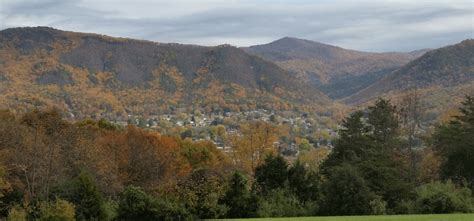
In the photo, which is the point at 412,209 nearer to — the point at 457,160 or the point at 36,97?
the point at 457,160

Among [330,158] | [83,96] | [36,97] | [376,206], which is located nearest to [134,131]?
[330,158]

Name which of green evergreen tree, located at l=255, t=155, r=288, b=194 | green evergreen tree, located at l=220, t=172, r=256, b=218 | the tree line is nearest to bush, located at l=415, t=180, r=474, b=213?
the tree line

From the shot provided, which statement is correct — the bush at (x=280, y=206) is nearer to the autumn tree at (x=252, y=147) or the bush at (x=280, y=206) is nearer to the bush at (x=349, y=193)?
the bush at (x=349, y=193)

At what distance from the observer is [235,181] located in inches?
1423

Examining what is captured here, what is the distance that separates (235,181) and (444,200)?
Result: 12.1 meters

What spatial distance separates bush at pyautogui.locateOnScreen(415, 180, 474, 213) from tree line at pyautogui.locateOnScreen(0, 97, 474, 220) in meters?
0.06

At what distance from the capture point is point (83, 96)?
18912 centimetres

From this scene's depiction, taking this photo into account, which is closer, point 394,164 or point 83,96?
point 394,164

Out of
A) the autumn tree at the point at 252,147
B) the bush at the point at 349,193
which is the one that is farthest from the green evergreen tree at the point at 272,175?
the autumn tree at the point at 252,147

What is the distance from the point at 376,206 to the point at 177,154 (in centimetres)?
3492

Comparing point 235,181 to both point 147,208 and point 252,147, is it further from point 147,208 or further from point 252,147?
point 252,147

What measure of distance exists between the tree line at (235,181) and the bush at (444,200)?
0.06m

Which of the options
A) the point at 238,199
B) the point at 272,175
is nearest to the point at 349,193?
the point at 238,199

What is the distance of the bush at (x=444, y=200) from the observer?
113 feet
